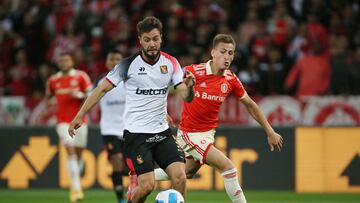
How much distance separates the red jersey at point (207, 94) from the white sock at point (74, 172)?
3.92 meters

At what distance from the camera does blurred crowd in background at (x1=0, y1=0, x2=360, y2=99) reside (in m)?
17.2

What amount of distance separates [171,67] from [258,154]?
6359 millimetres

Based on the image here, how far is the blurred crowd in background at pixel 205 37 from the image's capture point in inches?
679

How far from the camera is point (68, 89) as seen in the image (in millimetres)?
14430

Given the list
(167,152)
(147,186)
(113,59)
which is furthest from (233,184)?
(113,59)

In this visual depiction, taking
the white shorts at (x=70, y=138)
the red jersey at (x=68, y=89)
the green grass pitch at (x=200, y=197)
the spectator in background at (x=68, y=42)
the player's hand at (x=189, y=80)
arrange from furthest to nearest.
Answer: the spectator in background at (x=68, y=42), the red jersey at (x=68, y=89), the white shorts at (x=70, y=138), the green grass pitch at (x=200, y=197), the player's hand at (x=189, y=80)

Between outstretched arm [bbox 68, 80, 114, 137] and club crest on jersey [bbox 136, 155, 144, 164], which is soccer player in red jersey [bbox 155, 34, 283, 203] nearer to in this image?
club crest on jersey [bbox 136, 155, 144, 164]

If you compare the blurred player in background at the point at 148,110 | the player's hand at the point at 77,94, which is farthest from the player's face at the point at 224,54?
the player's hand at the point at 77,94

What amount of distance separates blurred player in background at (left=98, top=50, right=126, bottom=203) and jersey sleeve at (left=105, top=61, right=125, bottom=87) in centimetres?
355

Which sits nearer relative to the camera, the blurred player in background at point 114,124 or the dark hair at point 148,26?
the dark hair at point 148,26

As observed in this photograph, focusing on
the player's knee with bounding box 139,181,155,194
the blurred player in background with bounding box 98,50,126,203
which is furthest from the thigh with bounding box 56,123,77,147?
the player's knee with bounding box 139,181,155,194

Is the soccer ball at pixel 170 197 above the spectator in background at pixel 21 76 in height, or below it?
below

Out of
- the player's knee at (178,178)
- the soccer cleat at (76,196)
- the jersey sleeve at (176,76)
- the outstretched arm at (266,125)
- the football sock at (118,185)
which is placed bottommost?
the soccer cleat at (76,196)

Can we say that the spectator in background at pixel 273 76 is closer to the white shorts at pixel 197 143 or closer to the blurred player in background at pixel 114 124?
the blurred player in background at pixel 114 124
